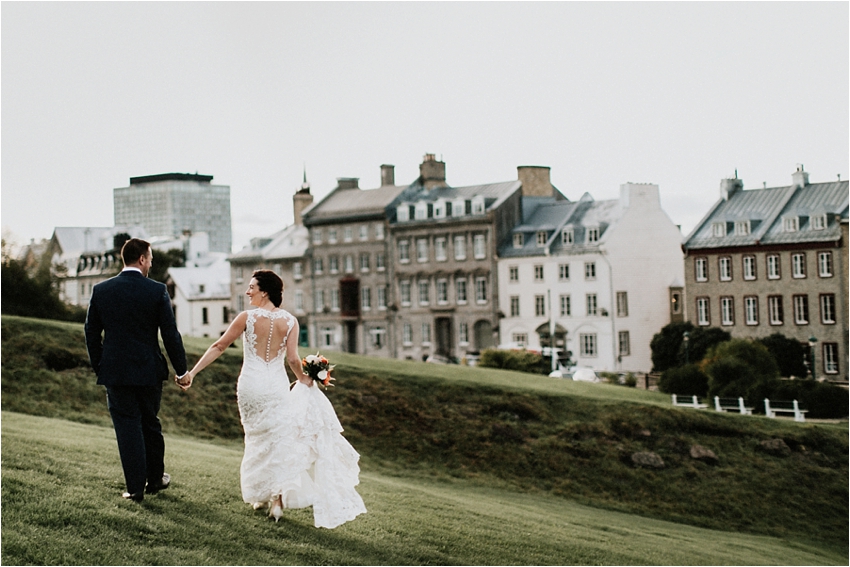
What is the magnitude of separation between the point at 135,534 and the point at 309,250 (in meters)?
81.8

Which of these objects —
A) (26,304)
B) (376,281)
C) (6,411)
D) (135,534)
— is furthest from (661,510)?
(376,281)

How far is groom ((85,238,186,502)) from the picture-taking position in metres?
10.6

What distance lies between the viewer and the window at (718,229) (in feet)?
224

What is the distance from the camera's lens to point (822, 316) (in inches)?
2491

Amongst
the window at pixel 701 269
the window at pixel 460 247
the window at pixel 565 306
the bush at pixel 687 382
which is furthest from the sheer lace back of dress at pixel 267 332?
the window at pixel 460 247

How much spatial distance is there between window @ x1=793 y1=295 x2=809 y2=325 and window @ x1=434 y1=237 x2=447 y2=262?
27.9 meters

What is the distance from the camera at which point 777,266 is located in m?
65.6

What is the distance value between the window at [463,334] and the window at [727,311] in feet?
66.5

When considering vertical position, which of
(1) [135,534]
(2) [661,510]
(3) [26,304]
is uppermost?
(3) [26,304]

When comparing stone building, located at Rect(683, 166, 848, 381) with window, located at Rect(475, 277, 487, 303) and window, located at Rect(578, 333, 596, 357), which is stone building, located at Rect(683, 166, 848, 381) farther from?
window, located at Rect(475, 277, 487, 303)

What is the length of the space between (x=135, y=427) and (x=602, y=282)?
64.2 metres

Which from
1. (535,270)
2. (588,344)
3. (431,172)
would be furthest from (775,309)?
(431,172)

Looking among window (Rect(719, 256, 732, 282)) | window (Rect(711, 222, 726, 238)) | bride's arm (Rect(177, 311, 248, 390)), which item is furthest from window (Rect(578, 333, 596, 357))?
bride's arm (Rect(177, 311, 248, 390))

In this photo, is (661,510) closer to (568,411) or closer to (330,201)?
(568,411)
